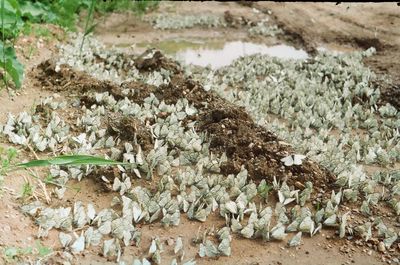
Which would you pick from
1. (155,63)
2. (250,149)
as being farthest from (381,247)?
(155,63)

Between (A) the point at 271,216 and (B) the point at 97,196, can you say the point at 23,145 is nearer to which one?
(B) the point at 97,196

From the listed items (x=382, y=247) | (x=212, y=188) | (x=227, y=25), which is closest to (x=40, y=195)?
(x=212, y=188)

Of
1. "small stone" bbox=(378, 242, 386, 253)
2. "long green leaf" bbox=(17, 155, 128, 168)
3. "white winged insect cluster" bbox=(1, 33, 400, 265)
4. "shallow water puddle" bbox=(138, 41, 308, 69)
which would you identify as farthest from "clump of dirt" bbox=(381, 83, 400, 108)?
"long green leaf" bbox=(17, 155, 128, 168)

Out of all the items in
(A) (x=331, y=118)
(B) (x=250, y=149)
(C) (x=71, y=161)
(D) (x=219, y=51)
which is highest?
(C) (x=71, y=161)

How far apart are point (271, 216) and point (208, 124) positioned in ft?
4.39

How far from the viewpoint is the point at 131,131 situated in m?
4.41

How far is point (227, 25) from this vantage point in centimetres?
Result: 989

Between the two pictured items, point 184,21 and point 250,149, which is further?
point 184,21

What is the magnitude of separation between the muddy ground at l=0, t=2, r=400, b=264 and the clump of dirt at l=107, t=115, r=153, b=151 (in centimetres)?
1

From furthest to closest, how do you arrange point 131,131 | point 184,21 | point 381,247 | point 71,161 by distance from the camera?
1. point 184,21
2. point 131,131
3. point 381,247
4. point 71,161

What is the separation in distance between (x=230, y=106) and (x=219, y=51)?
389cm

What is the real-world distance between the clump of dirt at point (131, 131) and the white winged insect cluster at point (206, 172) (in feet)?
0.23

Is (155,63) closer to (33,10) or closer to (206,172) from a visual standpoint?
(33,10)

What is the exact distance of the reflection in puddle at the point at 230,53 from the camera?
8.01 metres
